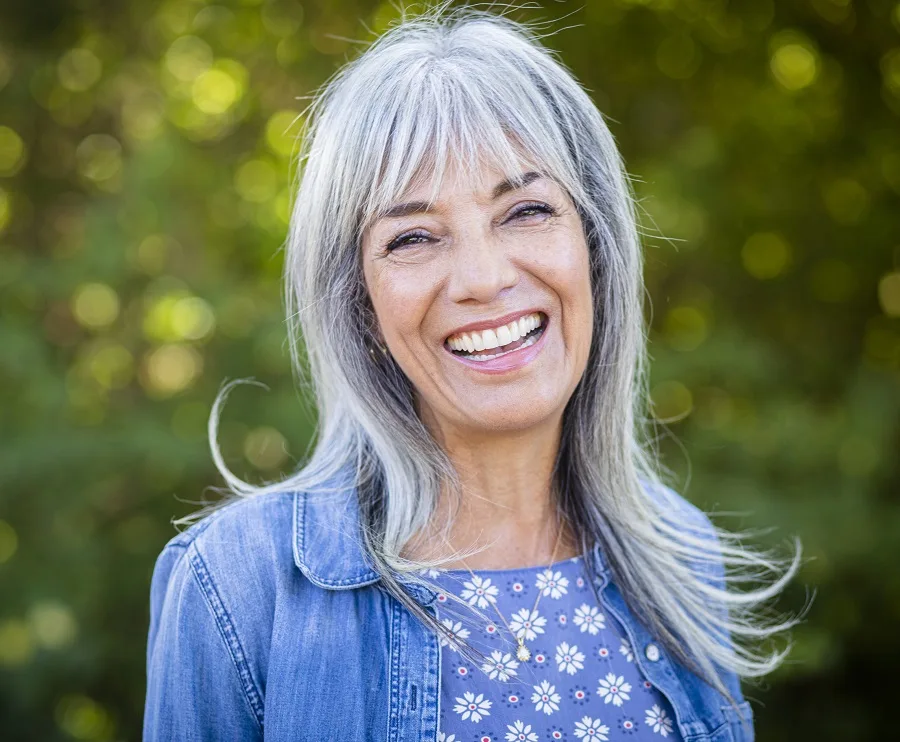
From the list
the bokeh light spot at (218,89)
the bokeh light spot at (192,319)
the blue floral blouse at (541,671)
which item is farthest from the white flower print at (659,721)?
the bokeh light spot at (218,89)

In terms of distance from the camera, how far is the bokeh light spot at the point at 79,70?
3977mm

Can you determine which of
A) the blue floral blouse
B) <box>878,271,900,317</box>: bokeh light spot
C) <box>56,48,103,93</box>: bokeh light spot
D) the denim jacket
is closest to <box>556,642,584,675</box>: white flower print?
the blue floral blouse

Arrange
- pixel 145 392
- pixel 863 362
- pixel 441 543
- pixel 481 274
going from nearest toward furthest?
pixel 481 274
pixel 441 543
pixel 145 392
pixel 863 362

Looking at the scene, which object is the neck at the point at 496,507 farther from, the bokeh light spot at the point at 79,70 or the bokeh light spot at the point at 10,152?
the bokeh light spot at the point at 10,152

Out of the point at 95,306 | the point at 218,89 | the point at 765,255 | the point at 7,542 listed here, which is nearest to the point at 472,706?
the point at 7,542

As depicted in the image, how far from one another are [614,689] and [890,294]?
3.10 metres

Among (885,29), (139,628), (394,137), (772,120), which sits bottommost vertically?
(139,628)

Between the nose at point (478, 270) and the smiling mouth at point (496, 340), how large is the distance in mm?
72

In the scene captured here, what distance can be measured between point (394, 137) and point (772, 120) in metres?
2.70

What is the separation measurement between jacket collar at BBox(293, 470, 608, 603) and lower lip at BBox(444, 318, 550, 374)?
0.38 meters

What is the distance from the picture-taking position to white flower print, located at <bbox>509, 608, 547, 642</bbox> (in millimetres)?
1669

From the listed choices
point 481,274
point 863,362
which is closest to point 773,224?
point 863,362

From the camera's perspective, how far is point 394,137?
1.63m

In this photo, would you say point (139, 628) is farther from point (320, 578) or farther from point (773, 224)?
point (773, 224)
